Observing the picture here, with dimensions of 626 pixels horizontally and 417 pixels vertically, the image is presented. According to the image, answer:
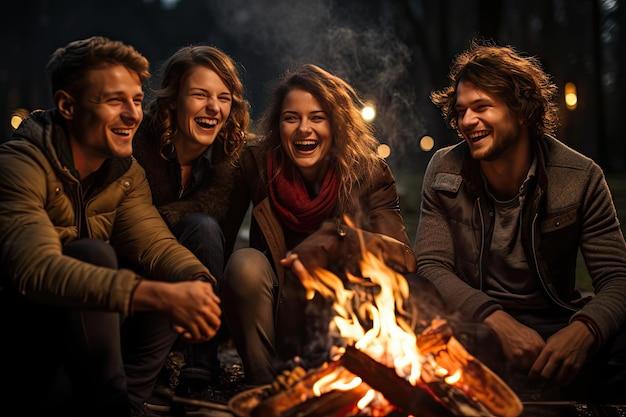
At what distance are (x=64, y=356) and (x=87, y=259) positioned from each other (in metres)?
0.43

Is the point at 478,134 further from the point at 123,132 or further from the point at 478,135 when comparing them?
the point at 123,132

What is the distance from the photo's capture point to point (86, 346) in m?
3.18

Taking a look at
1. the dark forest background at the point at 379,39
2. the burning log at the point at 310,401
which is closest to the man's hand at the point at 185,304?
the burning log at the point at 310,401

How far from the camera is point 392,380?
3.07 meters

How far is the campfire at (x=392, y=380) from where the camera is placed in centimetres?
307

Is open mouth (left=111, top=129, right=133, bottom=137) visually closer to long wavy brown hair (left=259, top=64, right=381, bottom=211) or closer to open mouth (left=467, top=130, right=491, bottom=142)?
long wavy brown hair (left=259, top=64, right=381, bottom=211)

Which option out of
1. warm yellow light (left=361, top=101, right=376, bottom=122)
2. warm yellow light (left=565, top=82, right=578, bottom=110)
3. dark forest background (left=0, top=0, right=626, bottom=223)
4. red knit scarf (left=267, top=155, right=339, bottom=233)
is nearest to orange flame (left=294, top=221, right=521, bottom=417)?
red knit scarf (left=267, top=155, right=339, bottom=233)

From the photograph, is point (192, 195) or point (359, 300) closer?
point (359, 300)

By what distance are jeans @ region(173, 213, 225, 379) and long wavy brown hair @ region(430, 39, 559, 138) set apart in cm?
165

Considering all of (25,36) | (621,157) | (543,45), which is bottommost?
(621,157)

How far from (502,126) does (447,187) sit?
472 millimetres

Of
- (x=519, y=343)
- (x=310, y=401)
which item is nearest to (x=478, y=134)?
(x=519, y=343)

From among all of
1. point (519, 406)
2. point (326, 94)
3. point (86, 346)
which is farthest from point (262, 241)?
point (519, 406)

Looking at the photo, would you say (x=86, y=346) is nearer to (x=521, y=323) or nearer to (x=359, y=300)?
(x=359, y=300)
